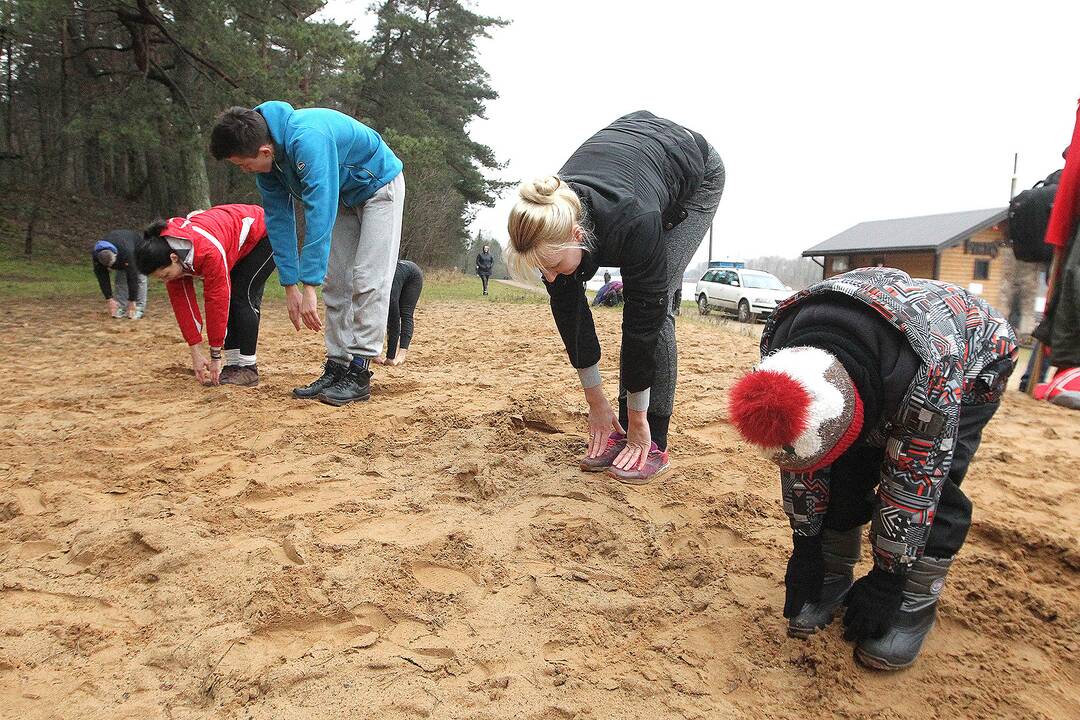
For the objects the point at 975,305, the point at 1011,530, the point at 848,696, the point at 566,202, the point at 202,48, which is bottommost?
the point at 848,696

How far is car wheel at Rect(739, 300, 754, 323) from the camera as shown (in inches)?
745

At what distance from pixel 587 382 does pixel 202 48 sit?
1120 centimetres

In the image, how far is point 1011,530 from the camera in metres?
2.31

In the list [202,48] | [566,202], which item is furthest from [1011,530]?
[202,48]

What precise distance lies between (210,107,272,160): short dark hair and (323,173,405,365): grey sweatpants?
641 mm

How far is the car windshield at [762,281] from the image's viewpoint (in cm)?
1945

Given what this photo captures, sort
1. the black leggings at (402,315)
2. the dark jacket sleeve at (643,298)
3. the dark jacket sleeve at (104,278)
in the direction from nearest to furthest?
the dark jacket sleeve at (643,298) < the black leggings at (402,315) < the dark jacket sleeve at (104,278)

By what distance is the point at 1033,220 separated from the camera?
78.9 inches

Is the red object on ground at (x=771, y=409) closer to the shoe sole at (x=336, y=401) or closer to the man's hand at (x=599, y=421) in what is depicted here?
the man's hand at (x=599, y=421)

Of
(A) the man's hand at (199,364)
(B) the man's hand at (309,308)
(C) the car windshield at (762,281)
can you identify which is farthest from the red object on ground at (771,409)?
(C) the car windshield at (762,281)

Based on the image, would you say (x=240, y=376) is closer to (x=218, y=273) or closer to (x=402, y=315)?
(x=218, y=273)

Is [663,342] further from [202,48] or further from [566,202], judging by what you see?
[202,48]

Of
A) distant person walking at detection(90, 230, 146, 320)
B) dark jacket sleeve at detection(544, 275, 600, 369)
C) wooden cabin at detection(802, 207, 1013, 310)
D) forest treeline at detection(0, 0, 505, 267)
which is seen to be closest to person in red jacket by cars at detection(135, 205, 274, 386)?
dark jacket sleeve at detection(544, 275, 600, 369)

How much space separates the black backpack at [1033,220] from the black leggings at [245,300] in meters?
3.82
